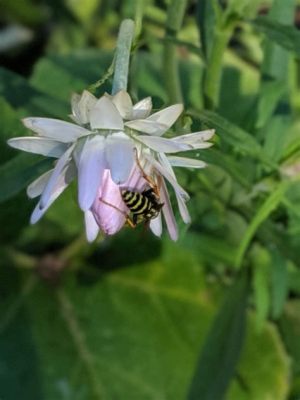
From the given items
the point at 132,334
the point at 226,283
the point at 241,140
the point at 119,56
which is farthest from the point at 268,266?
the point at 119,56

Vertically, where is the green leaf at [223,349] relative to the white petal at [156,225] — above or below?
below

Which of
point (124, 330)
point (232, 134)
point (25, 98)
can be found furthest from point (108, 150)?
point (124, 330)

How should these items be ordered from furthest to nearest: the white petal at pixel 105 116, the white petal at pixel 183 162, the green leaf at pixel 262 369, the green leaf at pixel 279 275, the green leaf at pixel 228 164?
the green leaf at pixel 262 369
the green leaf at pixel 279 275
the green leaf at pixel 228 164
the white petal at pixel 183 162
the white petal at pixel 105 116

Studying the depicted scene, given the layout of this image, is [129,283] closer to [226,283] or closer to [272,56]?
[226,283]

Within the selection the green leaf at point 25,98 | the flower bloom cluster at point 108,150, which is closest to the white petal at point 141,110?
the flower bloom cluster at point 108,150

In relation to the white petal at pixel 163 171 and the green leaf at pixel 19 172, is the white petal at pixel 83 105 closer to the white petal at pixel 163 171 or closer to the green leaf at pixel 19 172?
the white petal at pixel 163 171

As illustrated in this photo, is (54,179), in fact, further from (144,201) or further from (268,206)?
(268,206)
